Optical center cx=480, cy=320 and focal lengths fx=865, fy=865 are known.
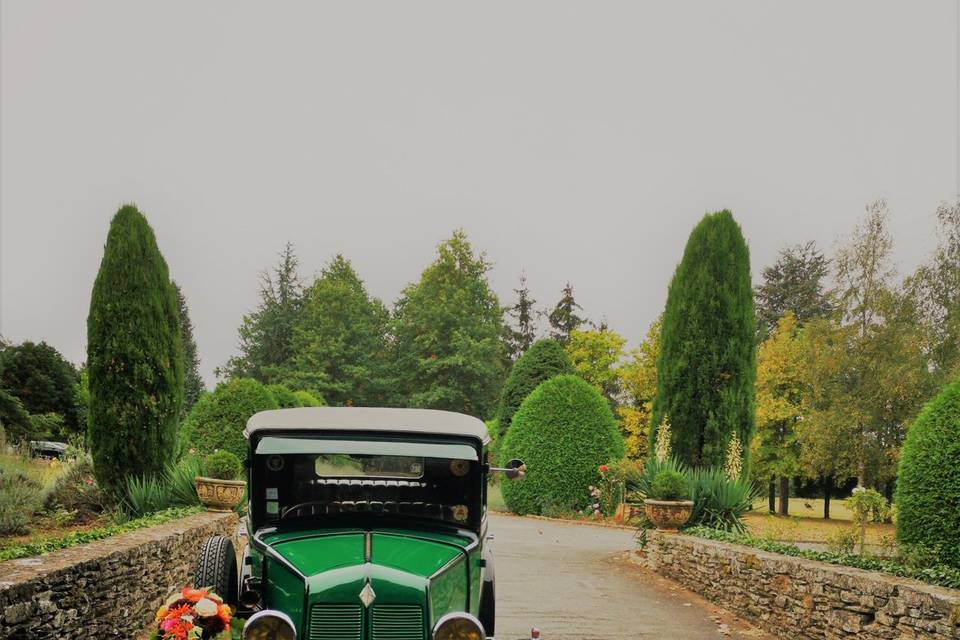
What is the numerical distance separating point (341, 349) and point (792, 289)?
25924mm

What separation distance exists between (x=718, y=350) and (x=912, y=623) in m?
10.9

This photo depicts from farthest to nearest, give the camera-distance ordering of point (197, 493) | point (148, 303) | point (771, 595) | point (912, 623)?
1. point (148, 303)
2. point (197, 493)
3. point (771, 595)
4. point (912, 623)

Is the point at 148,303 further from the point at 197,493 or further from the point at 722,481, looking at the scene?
the point at 722,481

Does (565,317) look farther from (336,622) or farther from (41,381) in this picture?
(336,622)

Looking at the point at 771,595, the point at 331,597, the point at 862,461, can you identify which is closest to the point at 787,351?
the point at 862,461

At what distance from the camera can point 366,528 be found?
17.7 ft

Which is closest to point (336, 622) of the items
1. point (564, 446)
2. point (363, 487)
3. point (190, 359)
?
point (363, 487)

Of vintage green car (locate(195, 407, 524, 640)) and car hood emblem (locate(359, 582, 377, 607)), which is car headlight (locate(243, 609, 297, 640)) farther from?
car hood emblem (locate(359, 582, 377, 607))

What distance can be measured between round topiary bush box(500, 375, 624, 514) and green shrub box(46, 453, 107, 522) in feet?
32.3

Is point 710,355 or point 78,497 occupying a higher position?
point 710,355

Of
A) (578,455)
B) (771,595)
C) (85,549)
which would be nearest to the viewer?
(85,549)

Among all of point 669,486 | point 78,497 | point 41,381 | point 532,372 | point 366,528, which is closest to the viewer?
point 366,528

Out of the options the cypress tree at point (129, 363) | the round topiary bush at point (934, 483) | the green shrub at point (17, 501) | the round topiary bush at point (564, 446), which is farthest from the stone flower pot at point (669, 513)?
the green shrub at point (17, 501)

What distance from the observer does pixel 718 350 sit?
16906mm
